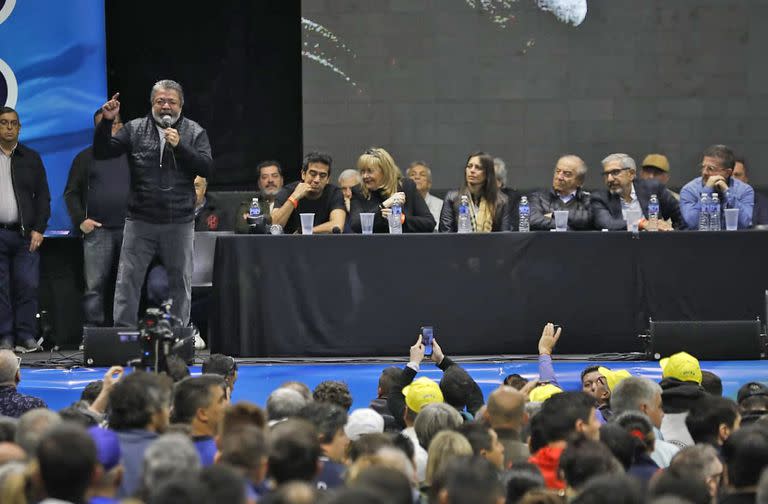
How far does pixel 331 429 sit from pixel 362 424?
742 millimetres

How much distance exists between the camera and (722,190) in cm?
999

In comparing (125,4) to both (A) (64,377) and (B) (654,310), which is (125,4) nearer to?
(A) (64,377)

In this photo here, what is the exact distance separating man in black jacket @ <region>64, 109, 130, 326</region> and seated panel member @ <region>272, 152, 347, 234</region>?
142 centimetres

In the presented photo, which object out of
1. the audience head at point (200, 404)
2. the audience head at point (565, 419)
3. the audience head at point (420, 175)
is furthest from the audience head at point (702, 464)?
the audience head at point (420, 175)

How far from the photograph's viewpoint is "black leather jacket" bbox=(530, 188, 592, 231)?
9859 mm

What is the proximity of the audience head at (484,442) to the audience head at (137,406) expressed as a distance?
1.14 m

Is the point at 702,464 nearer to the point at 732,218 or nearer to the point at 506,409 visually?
the point at 506,409

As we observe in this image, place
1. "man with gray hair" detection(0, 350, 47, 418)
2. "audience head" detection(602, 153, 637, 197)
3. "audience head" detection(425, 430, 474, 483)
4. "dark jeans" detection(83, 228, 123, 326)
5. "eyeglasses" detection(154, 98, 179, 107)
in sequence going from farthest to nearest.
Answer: "dark jeans" detection(83, 228, 123, 326)
"audience head" detection(602, 153, 637, 197)
"eyeglasses" detection(154, 98, 179, 107)
"man with gray hair" detection(0, 350, 47, 418)
"audience head" detection(425, 430, 474, 483)

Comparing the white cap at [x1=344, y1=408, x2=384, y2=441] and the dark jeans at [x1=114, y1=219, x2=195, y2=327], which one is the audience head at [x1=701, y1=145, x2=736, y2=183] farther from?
the white cap at [x1=344, y1=408, x2=384, y2=441]

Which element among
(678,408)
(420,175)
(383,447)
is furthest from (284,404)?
(420,175)

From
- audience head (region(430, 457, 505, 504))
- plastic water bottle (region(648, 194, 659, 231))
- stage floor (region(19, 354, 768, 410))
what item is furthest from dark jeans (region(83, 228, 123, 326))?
audience head (region(430, 457, 505, 504))

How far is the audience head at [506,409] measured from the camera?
19.4ft

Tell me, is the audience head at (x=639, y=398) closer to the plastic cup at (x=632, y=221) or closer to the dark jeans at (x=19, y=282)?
the plastic cup at (x=632, y=221)

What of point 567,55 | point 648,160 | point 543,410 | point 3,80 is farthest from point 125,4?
point 543,410
